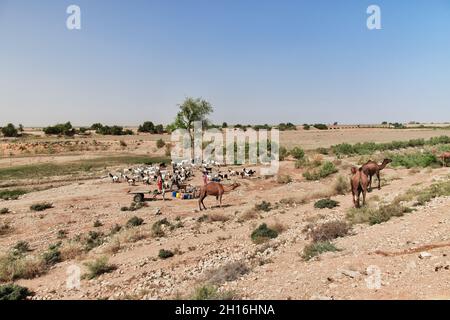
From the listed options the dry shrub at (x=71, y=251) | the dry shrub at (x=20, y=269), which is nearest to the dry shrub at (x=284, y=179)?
the dry shrub at (x=71, y=251)

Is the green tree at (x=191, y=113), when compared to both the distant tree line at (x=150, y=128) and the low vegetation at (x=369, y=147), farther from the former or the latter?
the distant tree line at (x=150, y=128)

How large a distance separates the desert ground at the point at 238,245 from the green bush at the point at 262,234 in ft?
0.51

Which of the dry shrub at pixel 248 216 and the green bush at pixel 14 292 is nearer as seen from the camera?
the green bush at pixel 14 292

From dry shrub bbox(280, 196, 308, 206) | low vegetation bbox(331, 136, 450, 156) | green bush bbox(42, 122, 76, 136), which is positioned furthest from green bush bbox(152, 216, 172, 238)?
green bush bbox(42, 122, 76, 136)

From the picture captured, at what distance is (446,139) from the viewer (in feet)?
173

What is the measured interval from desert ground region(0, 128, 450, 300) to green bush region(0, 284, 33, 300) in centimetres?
36

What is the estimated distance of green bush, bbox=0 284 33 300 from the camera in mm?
8344

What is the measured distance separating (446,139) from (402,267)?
54533mm

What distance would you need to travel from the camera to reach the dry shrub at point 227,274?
8.14 metres

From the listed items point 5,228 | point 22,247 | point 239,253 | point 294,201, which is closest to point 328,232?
point 239,253

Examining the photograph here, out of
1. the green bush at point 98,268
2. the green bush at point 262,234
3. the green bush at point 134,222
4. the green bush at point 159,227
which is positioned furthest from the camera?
the green bush at point 134,222

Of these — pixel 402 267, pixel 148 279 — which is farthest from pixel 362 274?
pixel 148 279

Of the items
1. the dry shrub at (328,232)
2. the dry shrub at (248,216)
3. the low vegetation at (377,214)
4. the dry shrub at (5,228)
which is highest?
the low vegetation at (377,214)

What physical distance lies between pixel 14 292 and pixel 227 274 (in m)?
5.20
